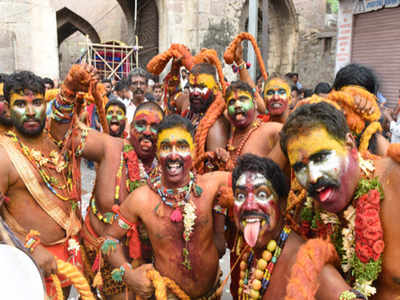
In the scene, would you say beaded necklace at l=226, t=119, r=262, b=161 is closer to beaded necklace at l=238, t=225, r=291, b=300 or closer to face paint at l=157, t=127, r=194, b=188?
face paint at l=157, t=127, r=194, b=188

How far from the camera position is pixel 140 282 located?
2.25m

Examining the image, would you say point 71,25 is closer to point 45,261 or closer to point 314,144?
point 45,261

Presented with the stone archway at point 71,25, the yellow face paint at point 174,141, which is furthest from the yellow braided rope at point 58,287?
the stone archway at point 71,25

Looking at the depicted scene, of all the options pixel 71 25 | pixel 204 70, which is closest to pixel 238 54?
pixel 204 70

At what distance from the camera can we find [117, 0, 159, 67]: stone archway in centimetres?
1343

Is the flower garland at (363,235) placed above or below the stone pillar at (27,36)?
below

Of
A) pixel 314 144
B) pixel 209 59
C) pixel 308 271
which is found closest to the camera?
pixel 308 271

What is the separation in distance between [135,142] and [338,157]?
1.88 meters

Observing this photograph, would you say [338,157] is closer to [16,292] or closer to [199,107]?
[16,292]

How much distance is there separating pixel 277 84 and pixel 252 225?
2.30 m

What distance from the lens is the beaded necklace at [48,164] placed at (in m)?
2.62

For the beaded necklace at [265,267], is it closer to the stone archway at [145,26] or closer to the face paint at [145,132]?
the face paint at [145,132]

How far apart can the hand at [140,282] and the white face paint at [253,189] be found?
0.88m

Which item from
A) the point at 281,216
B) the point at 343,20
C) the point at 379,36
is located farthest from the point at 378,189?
the point at 343,20
